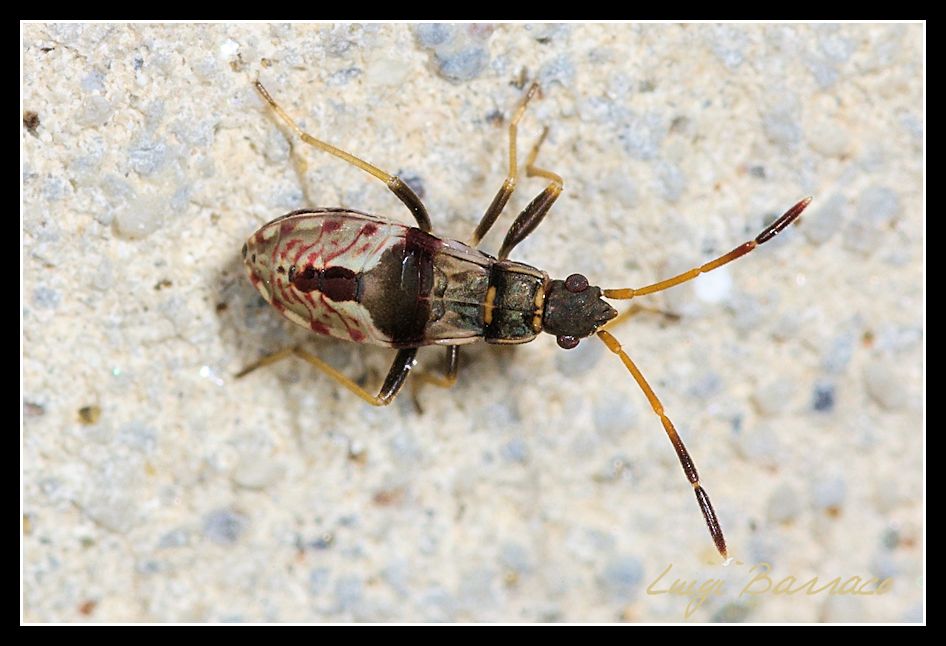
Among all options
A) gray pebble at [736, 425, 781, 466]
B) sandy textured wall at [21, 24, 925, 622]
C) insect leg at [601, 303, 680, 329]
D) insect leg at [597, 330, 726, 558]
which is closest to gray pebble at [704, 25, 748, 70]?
sandy textured wall at [21, 24, 925, 622]

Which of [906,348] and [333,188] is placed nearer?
[333,188]

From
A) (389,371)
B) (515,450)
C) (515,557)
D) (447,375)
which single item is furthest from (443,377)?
(515,557)

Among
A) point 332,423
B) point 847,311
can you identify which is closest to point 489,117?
point 332,423

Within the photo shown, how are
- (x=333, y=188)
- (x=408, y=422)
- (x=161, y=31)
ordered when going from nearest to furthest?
(x=161, y=31)
(x=333, y=188)
(x=408, y=422)

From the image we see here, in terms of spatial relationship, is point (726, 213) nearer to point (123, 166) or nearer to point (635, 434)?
point (635, 434)

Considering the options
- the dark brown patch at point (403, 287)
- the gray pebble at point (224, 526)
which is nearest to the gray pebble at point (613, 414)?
the dark brown patch at point (403, 287)

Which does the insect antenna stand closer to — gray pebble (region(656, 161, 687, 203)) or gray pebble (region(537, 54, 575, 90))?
gray pebble (region(656, 161, 687, 203))

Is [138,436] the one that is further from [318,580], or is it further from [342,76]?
[342,76]
